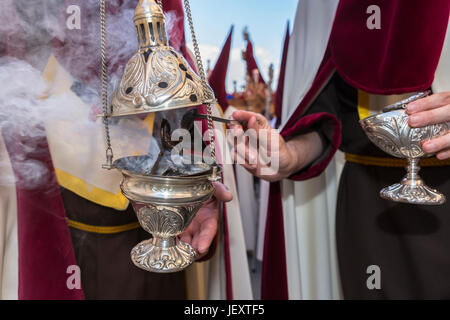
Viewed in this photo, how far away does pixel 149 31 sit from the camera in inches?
17.1

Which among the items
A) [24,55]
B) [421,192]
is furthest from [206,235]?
[24,55]

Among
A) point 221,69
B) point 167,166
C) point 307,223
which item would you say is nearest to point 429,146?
point 167,166

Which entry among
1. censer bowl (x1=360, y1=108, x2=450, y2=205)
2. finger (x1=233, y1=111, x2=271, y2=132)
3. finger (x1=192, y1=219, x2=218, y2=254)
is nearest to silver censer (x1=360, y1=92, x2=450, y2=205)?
censer bowl (x1=360, y1=108, x2=450, y2=205)

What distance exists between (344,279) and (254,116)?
0.64m

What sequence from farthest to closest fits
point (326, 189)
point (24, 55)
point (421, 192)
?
point (326, 189) < point (24, 55) < point (421, 192)

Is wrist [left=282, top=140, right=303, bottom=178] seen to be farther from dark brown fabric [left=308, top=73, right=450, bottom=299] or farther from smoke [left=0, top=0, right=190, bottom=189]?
smoke [left=0, top=0, right=190, bottom=189]

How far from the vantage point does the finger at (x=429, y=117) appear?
50cm

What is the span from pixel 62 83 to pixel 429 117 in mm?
716

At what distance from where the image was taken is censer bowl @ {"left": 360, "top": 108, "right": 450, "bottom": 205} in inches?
20.1

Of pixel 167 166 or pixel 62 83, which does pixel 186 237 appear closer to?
pixel 167 166

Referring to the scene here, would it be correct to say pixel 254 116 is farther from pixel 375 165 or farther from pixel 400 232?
pixel 400 232

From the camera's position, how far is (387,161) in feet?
2.83

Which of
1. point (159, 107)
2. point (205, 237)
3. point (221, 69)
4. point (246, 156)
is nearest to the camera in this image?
point (159, 107)

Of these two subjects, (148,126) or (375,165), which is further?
(375,165)
